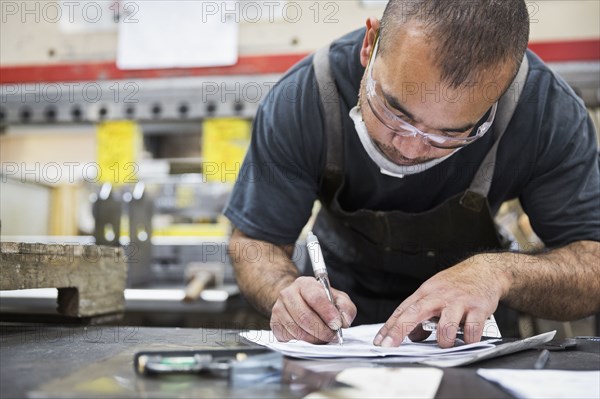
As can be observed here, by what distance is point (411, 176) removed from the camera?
138 cm

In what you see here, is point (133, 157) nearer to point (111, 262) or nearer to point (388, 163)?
point (111, 262)

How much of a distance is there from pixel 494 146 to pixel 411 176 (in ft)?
0.66

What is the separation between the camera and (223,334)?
1.10 m

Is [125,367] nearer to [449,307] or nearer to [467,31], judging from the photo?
[449,307]

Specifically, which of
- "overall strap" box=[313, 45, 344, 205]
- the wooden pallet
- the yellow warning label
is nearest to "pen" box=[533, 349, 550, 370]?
"overall strap" box=[313, 45, 344, 205]

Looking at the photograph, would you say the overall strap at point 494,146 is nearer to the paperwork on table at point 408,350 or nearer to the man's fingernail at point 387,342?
the paperwork on table at point 408,350

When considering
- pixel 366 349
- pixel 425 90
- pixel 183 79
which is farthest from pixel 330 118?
pixel 183 79

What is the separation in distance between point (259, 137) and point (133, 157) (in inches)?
41.5

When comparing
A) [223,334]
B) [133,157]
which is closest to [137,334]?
[223,334]

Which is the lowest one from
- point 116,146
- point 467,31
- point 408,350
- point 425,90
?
point 408,350

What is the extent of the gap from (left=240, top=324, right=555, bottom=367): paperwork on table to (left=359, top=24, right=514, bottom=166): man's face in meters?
0.40

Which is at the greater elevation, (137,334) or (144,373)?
(144,373)

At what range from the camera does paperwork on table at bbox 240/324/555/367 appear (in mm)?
830

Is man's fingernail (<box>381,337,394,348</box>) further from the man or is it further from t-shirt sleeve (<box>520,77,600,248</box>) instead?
t-shirt sleeve (<box>520,77,600,248</box>)
